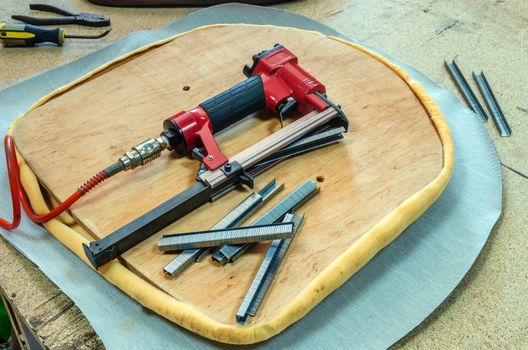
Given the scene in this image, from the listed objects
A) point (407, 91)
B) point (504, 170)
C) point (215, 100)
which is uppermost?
point (215, 100)

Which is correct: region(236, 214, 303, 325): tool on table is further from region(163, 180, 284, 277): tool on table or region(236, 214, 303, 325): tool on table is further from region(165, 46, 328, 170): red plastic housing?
region(165, 46, 328, 170): red plastic housing

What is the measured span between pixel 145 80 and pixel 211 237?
0.54 meters

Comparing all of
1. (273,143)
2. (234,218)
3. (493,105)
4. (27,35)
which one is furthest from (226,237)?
(27,35)

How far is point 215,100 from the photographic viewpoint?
106 centimetres

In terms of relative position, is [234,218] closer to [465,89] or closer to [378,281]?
[378,281]

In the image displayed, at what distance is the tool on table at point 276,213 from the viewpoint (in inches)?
34.3

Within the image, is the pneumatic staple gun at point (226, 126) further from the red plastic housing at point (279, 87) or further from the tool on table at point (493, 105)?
the tool on table at point (493, 105)

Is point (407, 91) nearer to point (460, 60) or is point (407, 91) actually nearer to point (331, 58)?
point (331, 58)

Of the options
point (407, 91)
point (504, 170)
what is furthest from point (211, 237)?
point (504, 170)

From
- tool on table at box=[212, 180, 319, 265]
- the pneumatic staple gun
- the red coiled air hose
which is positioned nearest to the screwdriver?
Answer: the red coiled air hose

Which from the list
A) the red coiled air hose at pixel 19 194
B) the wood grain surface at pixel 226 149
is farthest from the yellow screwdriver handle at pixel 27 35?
the red coiled air hose at pixel 19 194

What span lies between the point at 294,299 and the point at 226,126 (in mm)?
435

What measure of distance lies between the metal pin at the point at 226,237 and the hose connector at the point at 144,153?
7.1 inches

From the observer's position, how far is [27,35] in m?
1.46
